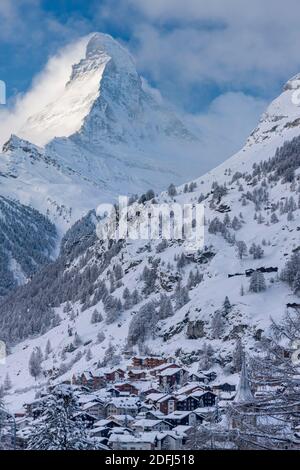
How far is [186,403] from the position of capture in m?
95.1

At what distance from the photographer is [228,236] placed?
17775 cm

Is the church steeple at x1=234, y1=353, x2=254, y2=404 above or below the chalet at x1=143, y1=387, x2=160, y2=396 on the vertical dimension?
below

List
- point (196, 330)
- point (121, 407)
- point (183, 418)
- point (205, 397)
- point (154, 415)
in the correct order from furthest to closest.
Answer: point (196, 330)
point (205, 397)
point (121, 407)
point (154, 415)
point (183, 418)

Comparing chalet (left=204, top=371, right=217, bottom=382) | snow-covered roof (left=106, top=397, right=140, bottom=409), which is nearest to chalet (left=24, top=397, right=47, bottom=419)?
snow-covered roof (left=106, top=397, right=140, bottom=409)

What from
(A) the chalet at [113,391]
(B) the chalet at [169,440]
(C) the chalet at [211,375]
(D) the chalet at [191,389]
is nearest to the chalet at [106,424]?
(B) the chalet at [169,440]

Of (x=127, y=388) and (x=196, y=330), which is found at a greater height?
(x=196, y=330)

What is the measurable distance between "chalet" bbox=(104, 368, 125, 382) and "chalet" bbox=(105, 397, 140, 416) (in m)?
27.9

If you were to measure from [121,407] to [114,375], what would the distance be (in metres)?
34.0

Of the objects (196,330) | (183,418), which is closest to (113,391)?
(183,418)

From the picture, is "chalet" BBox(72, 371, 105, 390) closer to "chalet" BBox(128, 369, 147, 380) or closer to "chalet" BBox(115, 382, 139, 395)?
"chalet" BBox(115, 382, 139, 395)

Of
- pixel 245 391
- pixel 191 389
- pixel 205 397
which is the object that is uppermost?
pixel 191 389

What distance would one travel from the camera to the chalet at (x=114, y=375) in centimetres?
12535

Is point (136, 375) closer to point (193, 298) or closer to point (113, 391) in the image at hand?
point (113, 391)

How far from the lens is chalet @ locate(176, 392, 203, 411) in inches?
3664
